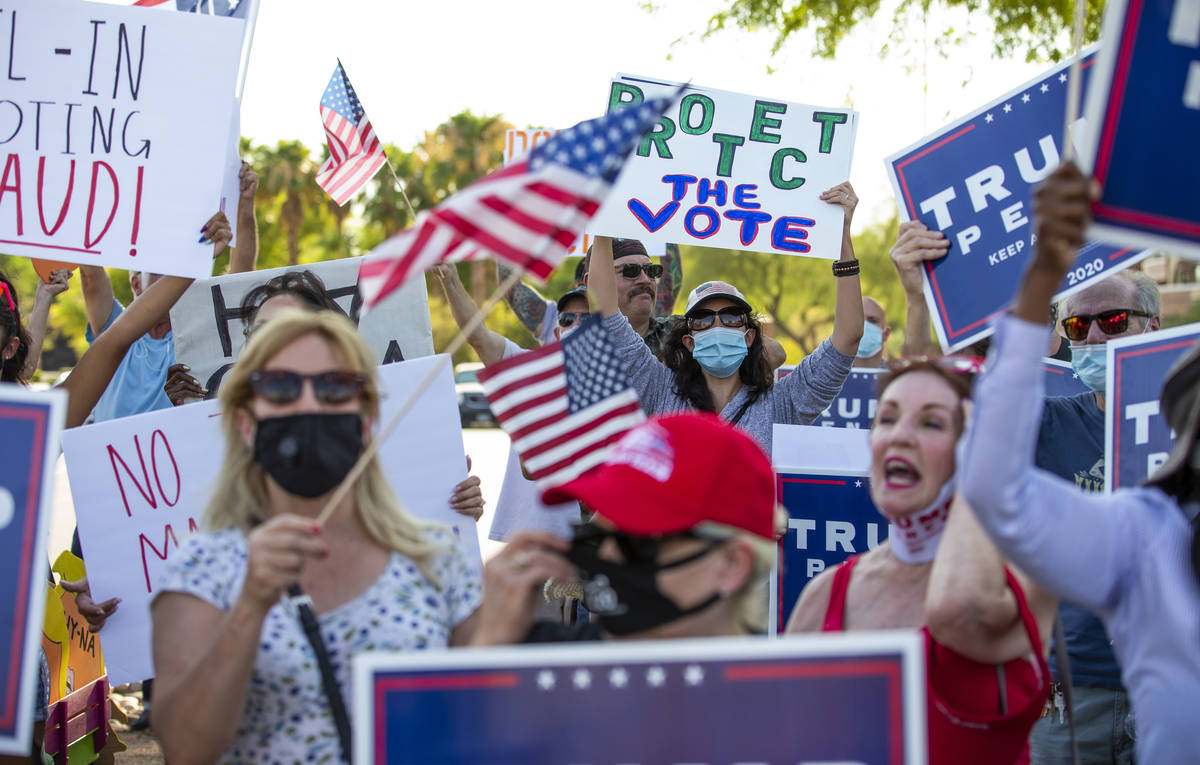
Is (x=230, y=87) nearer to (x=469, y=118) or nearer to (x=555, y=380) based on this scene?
(x=555, y=380)

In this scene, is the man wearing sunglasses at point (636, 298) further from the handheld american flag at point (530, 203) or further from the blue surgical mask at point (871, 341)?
the handheld american flag at point (530, 203)

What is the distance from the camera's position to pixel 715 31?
1448 centimetres

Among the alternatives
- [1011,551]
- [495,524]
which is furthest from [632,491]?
[495,524]

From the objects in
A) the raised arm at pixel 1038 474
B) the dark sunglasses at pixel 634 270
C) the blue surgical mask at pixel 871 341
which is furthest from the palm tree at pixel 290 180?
the raised arm at pixel 1038 474

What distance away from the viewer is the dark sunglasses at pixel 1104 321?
15.0ft

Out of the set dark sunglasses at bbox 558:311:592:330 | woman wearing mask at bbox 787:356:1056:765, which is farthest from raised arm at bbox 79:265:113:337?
woman wearing mask at bbox 787:356:1056:765

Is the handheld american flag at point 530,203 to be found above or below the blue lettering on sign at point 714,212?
below

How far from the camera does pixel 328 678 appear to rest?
235 centimetres

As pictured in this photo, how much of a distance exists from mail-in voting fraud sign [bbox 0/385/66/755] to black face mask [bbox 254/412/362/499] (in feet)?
1.34

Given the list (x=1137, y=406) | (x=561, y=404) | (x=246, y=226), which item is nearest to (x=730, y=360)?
(x=1137, y=406)

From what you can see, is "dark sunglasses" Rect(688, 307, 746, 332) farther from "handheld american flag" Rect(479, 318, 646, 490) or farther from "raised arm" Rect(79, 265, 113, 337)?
"raised arm" Rect(79, 265, 113, 337)

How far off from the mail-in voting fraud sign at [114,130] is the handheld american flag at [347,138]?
1169mm

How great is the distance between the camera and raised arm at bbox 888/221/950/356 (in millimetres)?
4078

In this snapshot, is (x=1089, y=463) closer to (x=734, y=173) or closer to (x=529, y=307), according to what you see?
(x=734, y=173)
